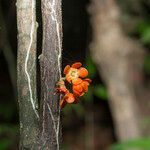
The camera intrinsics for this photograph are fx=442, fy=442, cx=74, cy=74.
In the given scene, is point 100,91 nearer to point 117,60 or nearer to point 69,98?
point 117,60

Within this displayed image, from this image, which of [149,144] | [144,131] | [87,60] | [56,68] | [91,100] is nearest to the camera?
[56,68]

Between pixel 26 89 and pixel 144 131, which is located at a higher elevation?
pixel 26 89

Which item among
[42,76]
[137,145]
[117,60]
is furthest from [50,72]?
[117,60]

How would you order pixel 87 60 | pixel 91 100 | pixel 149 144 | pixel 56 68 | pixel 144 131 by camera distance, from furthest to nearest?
1. pixel 91 100
2. pixel 87 60
3. pixel 144 131
4. pixel 149 144
5. pixel 56 68

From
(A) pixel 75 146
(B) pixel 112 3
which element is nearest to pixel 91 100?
(A) pixel 75 146

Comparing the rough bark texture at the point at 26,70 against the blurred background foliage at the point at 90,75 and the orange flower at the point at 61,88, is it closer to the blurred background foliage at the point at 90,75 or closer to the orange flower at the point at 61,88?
the orange flower at the point at 61,88

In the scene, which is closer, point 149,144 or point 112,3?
point 149,144

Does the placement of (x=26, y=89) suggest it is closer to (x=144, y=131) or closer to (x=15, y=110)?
(x=144, y=131)

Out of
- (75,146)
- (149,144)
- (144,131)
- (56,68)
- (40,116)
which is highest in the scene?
(56,68)
